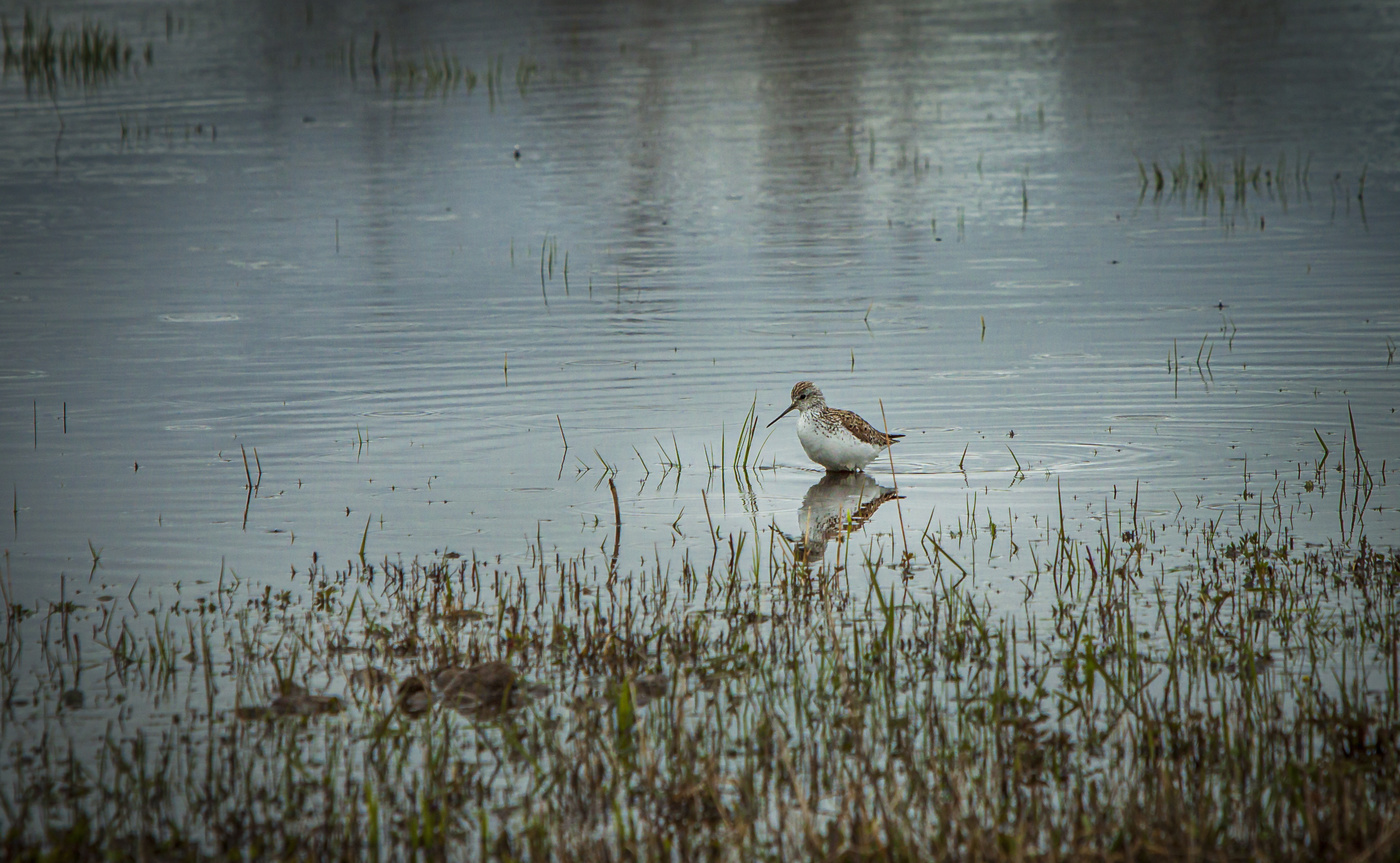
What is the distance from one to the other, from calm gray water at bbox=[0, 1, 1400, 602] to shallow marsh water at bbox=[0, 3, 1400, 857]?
80mm

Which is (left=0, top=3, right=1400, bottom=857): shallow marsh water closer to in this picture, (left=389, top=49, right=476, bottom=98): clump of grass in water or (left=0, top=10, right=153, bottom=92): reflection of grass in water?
(left=389, top=49, right=476, bottom=98): clump of grass in water

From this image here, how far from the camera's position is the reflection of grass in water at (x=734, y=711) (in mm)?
4824

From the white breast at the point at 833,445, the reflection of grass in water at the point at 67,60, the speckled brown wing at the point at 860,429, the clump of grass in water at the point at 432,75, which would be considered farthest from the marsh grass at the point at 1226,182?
the reflection of grass in water at the point at 67,60

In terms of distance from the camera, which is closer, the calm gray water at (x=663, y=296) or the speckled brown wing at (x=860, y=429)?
the calm gray water at (x=663, y=296)

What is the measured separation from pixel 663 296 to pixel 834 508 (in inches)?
314

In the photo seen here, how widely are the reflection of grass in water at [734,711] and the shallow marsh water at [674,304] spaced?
2.32 feet

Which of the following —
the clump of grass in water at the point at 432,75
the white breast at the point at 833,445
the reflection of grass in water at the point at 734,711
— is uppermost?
the clump of grass in water at the point at 432,75

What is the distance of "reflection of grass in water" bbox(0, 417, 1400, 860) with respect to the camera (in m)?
4.82

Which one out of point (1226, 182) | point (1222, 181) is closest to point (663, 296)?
point (1222, 181)

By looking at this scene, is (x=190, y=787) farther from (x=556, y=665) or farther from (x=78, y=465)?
(x=78, y=465)

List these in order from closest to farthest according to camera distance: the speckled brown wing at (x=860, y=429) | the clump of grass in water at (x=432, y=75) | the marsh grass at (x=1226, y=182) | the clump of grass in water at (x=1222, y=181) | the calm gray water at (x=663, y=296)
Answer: the calm gray water at (x=663, y=296), the speckled brown wing at (x=860, y=429), the marsh grass at (x=1226, y=182), the clump of grass in water at (x=1222, y=181), the clump of grass in water at (x=432, y=75)

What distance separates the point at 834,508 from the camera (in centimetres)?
941

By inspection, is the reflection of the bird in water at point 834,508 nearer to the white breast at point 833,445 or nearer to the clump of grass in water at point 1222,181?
the white breast at point 833,445

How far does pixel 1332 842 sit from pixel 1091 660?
141cm
